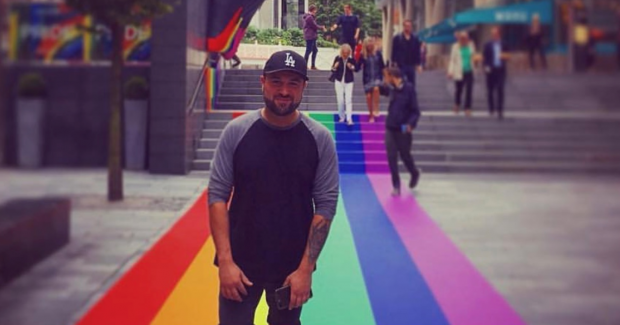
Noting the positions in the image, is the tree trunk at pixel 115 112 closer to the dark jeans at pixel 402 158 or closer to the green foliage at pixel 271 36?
the green foliage at pixel 271 36

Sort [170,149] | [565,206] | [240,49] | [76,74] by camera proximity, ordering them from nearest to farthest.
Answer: [76,74] < [565,206] < [170,149] < [240,49]

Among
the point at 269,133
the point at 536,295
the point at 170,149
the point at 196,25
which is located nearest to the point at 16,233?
the point at 170,149

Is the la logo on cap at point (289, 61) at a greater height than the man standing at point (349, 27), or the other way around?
the man standing at point (349, 27)

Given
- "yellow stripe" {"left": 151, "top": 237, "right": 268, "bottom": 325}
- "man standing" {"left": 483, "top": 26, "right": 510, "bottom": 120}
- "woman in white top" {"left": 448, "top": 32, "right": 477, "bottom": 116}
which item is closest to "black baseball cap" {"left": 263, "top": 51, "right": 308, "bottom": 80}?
"woman in white top" {"left": 448, "top": 32, "right": 477, "bottom": 116}

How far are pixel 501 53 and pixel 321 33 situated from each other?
2.30 ft

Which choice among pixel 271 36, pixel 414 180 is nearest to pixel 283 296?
pixel 271 36

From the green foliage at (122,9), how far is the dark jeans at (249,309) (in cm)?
92

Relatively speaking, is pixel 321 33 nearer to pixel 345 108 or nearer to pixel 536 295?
pixel 345 108

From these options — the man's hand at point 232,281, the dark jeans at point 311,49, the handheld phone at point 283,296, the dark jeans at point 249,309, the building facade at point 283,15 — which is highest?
the building facade at point 283,15

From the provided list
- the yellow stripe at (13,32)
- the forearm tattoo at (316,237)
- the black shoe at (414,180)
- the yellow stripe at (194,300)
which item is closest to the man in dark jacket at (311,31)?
the forearm tattoo at (316,237)

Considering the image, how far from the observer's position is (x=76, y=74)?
3.60ft

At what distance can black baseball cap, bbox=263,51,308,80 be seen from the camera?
1736mm

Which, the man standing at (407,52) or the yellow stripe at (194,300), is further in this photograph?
the yellow stripe at (194,300)

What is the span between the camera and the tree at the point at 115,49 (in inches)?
46.3
